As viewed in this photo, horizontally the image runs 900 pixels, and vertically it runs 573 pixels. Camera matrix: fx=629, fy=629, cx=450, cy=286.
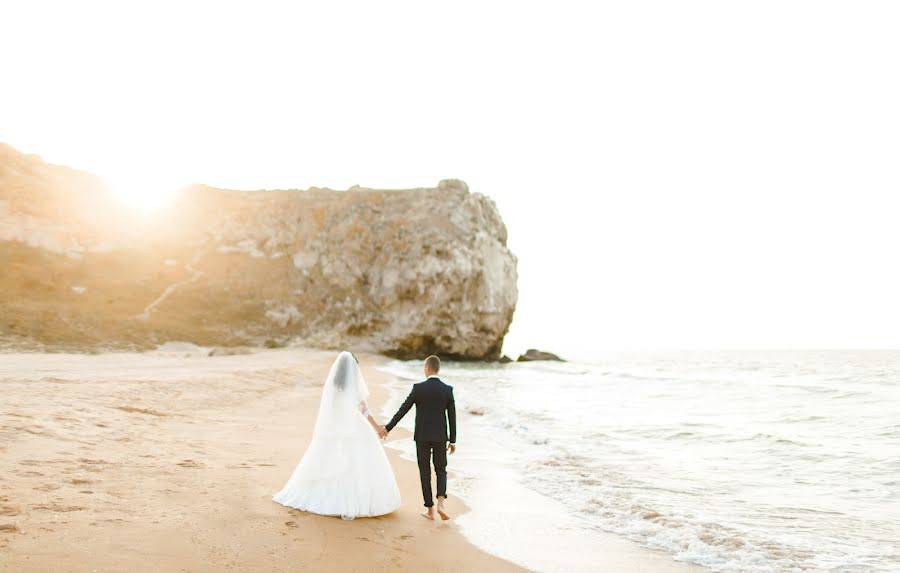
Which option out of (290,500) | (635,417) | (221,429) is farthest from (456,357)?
(290,500)

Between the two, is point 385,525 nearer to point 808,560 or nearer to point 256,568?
point 256,568

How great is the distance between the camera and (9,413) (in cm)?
944

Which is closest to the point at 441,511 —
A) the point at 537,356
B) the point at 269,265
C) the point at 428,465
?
the point at 428,465

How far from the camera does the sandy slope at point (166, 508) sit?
5121mm

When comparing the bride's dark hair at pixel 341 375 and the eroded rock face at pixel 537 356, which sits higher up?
the bride's dark hair at pixel 341 375

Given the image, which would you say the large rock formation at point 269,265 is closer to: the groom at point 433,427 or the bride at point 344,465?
the bride at point 344,465

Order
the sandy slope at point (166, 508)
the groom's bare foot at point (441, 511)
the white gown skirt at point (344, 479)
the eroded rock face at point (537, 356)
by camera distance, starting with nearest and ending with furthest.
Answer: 1. the sandy slope at point (166, 508)
2. the white gown skirt at point (344, 479)
3. the groom's bare foot at point (441, 511)
4. the eroded rock face at point (537, 356)

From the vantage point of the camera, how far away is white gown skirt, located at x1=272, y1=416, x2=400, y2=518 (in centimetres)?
690

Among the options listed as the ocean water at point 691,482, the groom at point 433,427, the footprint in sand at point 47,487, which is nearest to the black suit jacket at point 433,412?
the groom at point 433,427

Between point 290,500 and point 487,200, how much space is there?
6353cm

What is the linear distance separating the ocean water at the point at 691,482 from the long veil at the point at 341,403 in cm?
185

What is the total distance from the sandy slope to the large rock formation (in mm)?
45912

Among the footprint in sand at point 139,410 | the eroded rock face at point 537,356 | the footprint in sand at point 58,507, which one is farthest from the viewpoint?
the eroded rock face at point 537,356

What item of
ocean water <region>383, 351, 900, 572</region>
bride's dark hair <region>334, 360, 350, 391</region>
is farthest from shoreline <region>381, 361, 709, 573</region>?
bride's dark hair <region>334, 360, 350, 391</region>
